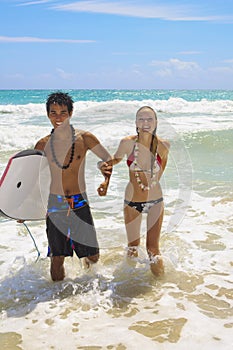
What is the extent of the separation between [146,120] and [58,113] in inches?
28.7

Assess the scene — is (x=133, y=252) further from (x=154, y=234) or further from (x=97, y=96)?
(x=97, y=96)

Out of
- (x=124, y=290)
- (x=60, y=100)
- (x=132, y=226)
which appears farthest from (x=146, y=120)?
(x=124, y=290)

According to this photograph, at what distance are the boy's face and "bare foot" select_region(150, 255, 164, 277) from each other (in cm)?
147

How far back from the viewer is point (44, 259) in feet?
13.7

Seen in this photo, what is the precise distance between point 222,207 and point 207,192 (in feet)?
2.67

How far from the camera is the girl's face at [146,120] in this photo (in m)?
3.42

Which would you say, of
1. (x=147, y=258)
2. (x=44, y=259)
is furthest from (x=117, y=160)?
(x=44, y=259)

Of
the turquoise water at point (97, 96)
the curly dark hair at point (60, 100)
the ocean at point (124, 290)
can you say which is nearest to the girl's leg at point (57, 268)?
the ocean at point (124, 290)

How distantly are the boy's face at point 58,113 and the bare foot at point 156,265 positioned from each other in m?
1.47

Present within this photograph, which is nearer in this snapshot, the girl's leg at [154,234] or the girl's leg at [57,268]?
the girl's leg at [57,268]

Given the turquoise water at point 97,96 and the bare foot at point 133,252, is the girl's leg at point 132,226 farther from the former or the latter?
the turquoise water at point 97,96

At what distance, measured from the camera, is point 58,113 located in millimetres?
3305

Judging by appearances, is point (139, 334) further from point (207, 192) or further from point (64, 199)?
point (207, 192)

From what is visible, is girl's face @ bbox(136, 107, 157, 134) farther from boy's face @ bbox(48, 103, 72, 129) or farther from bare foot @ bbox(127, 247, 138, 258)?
bare foot @ bbox(127, 247, 138, 258)
